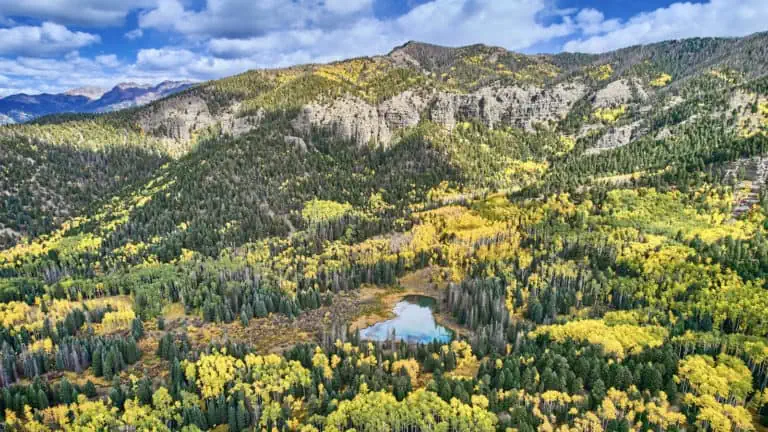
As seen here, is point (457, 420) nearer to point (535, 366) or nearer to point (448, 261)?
point (535, 366)

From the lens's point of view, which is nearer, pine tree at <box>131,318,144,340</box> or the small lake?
pine tree at <box>131,318,144,340</box>

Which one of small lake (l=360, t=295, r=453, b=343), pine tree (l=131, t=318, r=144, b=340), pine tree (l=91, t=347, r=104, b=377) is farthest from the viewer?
small lake (l=360, t=295, r=453, b=343)

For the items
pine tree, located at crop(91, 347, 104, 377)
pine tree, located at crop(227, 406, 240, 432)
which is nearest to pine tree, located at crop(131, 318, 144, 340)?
pine tree, located at crop(91, 347, 104, 377)

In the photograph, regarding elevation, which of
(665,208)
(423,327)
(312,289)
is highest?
(665,208)

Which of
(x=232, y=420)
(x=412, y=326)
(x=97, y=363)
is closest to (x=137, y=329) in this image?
(x=97, y=363)

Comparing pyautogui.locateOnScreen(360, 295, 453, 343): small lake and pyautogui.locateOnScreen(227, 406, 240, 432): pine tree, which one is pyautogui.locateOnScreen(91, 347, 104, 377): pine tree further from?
pyautogui.locateOnScreen(360, 295, 453, 343): small lake

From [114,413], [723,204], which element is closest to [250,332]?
[114,413]

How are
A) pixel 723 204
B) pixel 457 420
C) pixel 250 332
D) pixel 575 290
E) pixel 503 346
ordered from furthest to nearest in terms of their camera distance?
pixel 723 204 < pixel 575 290 < pixel 250 332 < pixel 503 346 < pixel 457 420

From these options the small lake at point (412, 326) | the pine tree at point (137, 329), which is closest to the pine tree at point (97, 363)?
the pine tree at point (137, 329)
